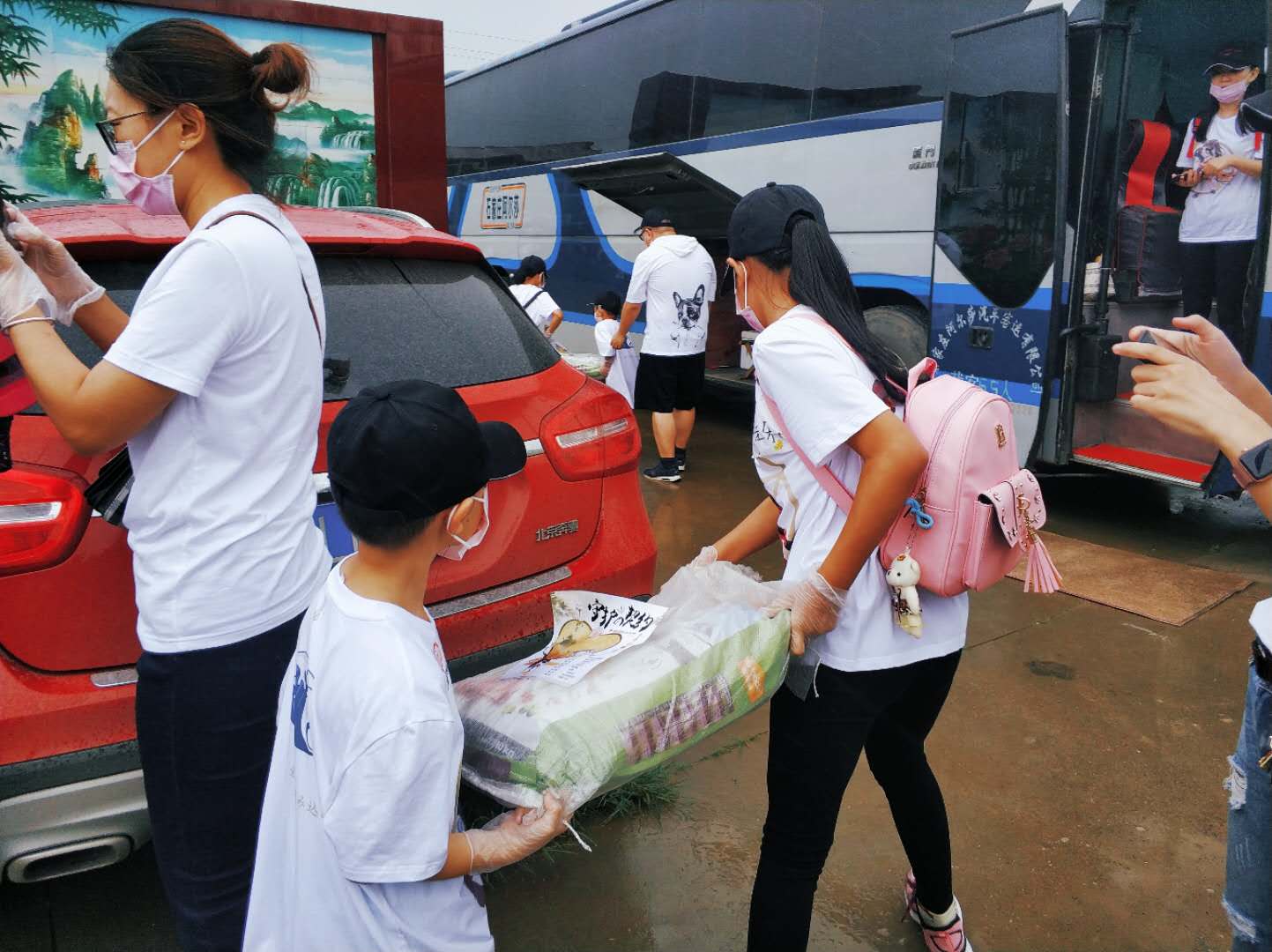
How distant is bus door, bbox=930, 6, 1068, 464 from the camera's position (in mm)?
5465

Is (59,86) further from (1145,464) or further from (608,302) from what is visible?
(1145,464)

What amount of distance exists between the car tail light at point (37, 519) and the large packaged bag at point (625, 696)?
2.96 feet

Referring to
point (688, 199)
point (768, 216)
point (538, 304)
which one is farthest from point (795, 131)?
point (768, 216)

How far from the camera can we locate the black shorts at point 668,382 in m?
6.97

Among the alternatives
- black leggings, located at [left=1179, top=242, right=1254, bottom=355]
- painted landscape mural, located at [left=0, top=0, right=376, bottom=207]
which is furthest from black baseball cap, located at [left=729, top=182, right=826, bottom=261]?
black leggings, located at [left=1179, top=242, right=1254, bottom=355]

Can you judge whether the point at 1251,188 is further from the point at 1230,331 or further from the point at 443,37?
the point at 443,37

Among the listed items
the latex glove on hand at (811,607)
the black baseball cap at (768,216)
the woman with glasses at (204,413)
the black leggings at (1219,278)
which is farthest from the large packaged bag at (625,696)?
the black leggings at (1219,278)

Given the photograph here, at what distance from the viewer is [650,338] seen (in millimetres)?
6953

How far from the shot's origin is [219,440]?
153 cm

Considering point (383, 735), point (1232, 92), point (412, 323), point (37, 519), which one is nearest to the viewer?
point (383, 735)

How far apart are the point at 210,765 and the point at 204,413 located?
1.91ft

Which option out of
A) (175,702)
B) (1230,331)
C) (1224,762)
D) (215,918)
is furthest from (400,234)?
(1230,331)

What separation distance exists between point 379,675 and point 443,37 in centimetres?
511

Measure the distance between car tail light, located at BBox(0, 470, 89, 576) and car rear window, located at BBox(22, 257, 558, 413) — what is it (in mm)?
424
